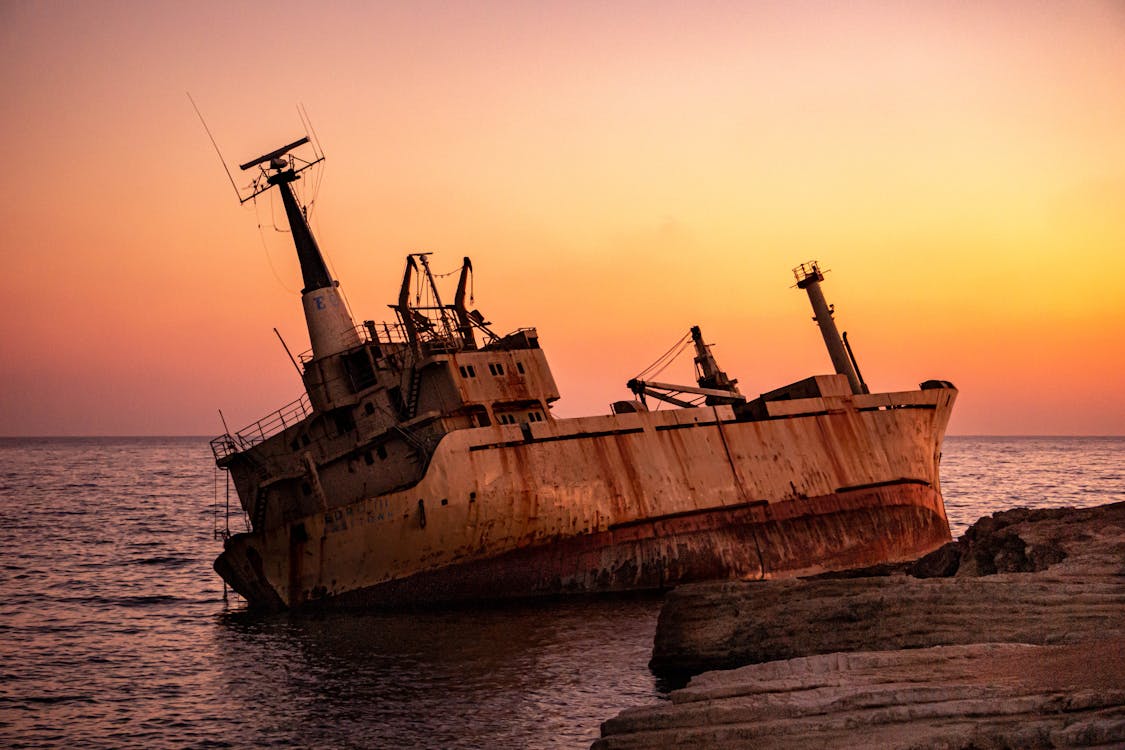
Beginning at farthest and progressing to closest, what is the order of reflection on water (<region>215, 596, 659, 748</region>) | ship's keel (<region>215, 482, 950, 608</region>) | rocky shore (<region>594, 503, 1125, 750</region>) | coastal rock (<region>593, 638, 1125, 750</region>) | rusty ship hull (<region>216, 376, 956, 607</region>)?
ship's keel (<region>215, 482, 950, 608</region>), rusty ship hull (<region>216, 376, 956, 607</region>), reflection on water (<region>215, 596, 659, 748</region>), rocky shore (<region>594, 503, 1125, 750</region>), coastal rock (<region>593, 638, 1125, 750</region>)

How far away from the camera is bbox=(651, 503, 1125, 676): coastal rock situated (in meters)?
13.0

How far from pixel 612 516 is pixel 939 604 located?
41.2 ft

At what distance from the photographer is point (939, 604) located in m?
13.7

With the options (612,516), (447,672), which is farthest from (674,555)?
(447,672)

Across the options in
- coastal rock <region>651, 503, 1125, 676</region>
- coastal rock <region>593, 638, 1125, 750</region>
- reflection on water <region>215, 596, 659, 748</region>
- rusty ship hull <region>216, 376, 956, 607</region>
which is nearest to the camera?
coastal rock <region>593, 638, 1125, 750</region>

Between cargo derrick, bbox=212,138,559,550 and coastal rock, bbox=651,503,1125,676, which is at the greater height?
cargo derrick, bbox=212,138,559,550

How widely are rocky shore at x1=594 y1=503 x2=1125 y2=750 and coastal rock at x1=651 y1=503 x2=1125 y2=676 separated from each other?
0.02 meters

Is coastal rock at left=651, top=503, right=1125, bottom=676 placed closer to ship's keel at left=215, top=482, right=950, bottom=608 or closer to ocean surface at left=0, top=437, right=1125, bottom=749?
Answer: ocean surface at left=0, top=437, right=1125, bottom=749

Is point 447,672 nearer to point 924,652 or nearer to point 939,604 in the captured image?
point 939,604

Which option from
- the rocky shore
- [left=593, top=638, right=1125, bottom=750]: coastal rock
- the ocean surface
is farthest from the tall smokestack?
[left=593, top=638, right=1125, bottom=750]: coastal rock

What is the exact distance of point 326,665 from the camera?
18984 millimetres

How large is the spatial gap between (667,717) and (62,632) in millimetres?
19354

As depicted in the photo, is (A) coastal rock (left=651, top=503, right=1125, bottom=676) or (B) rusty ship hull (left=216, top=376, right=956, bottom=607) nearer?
(A) coastal rock (left=651, top=503, right=1125, bottom=676)

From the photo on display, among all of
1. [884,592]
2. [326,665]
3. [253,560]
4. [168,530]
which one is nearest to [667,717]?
[884,592]
